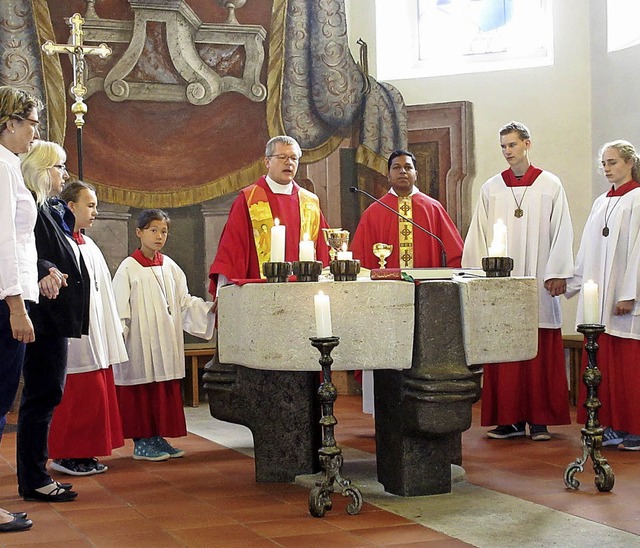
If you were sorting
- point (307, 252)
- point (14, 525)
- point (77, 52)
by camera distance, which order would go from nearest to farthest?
1. point (14, 525)
2. point (307, 252)
3. point (77, 52)

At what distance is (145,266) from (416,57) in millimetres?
4571

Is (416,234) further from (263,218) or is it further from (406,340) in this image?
(406,340)

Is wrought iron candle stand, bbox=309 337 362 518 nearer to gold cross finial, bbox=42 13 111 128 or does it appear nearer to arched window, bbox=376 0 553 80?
gold cross finial, bbox=42 13 111 128

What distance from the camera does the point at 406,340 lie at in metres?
4.71

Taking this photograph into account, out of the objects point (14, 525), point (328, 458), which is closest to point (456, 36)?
point (328, 458)

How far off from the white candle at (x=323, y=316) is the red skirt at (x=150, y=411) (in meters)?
2.33

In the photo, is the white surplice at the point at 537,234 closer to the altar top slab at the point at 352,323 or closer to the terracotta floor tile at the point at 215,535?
the altar top slab at the point at 352,323

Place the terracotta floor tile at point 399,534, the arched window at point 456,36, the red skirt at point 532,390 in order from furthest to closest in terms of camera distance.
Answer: the arched window at point 456,36 < the red skirt at point 532,390 < the terracotta floor tile at point 399,534

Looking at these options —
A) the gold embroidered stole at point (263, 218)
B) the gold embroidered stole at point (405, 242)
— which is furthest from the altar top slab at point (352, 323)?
the gold embroidered stole at point (405, 242)

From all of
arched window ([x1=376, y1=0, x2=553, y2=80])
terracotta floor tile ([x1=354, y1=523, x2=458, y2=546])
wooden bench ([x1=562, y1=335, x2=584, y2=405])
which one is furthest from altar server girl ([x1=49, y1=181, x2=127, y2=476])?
arched window ([x1=376, y1=0, x2=553, y2=80])

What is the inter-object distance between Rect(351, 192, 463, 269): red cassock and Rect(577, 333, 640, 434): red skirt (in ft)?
4.46

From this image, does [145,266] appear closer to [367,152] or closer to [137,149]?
[137,149]

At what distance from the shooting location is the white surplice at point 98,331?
5691mm

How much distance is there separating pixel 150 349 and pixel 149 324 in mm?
164
